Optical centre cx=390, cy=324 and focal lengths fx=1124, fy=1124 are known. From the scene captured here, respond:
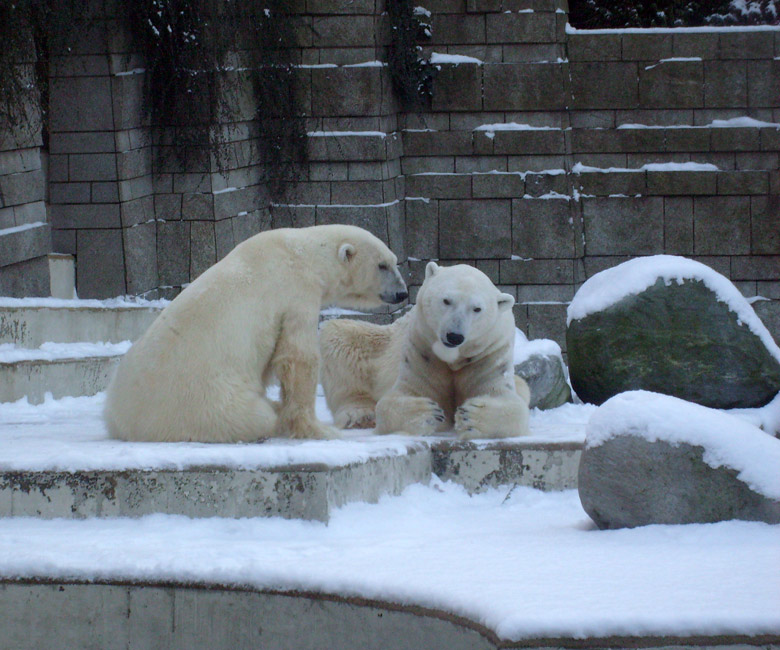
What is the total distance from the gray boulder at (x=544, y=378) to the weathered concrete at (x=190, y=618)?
122 inches

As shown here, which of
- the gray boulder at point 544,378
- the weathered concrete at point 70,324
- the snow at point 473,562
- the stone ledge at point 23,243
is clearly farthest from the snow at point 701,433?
the stone ledge at point 23,243

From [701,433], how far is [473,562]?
2.76 ft

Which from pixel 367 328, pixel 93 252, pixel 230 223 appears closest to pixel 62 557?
pixel 367 328

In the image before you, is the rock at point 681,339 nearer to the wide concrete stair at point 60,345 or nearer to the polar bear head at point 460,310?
the polar bear head at point 460,310

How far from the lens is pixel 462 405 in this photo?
434cm

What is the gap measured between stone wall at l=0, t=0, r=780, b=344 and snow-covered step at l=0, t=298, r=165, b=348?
6.50 feet

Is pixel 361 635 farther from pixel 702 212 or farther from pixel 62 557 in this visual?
pixel 702 212

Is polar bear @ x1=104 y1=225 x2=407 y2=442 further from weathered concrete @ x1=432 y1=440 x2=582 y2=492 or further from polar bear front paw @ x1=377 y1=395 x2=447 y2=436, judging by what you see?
weathered concrete @ x1=432 y1=440 x2=582 y2=492

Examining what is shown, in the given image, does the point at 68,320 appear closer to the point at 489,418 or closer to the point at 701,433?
the point at 489,418

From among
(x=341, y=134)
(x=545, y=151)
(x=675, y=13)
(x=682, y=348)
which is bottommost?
(x=682, y=348)

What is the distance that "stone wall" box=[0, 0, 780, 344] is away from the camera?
8648 mm

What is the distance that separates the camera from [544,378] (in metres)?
5.89

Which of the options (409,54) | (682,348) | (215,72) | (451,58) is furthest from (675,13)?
(682,348)

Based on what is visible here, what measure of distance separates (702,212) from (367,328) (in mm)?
4656
